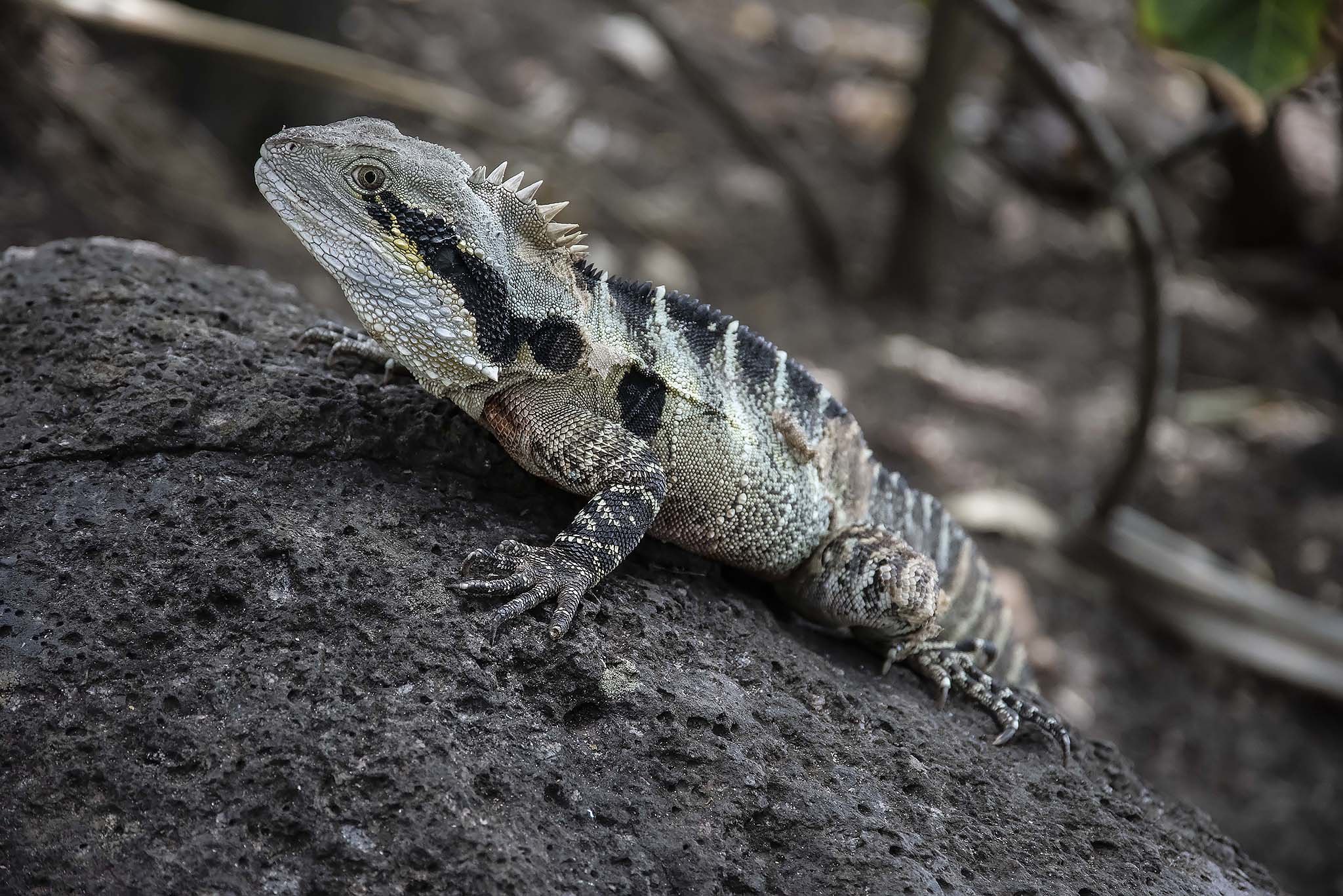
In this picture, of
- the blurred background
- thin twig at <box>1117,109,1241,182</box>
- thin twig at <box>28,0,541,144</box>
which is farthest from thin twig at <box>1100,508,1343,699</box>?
thin twig at <box>28,0,541,144</box>

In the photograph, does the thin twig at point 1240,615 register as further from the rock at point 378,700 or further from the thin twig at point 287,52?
the thin twig at point 287,52

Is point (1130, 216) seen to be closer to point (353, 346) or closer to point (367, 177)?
point (353, 346)

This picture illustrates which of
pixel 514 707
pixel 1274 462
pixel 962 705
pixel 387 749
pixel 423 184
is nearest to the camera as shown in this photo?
pixel 387 749

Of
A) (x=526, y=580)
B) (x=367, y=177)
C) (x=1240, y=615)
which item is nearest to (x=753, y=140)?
(x=1240, y=615)

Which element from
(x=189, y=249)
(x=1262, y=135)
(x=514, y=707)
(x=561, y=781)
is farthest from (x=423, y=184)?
(x=1262, y=135)

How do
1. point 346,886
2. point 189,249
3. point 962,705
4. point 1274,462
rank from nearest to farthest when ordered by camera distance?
point 346,886, point 962,705, point 189,249, point 1274,462

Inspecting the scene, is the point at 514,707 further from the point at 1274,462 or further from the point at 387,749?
the point at 1274,462
